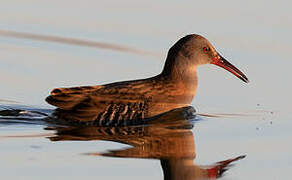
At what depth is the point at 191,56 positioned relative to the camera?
50.7 ft

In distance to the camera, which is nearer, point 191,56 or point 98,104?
point 98,104

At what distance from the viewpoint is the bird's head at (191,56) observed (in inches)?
605

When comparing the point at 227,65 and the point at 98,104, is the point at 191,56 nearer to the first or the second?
the point at 227,65

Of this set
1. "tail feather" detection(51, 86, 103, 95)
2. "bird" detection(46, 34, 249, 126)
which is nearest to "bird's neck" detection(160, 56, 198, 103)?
"bird" detection(46, 34, 249, 126)

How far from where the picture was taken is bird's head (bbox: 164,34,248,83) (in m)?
15.4

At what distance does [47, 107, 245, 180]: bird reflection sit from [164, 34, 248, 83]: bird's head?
2.70 ft

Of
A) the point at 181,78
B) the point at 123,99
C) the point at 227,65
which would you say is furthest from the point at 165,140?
the point at 227,65

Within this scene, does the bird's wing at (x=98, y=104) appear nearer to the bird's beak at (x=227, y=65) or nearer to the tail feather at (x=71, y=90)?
the tail feather at (x=71, y=90)

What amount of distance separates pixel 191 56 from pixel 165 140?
255cm

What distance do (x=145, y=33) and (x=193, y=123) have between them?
15.7ft

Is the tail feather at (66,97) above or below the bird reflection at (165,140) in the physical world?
above

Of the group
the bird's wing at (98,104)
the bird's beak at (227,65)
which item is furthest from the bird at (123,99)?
the bird's beak at (227,65)

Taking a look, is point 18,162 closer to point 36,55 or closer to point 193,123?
point 193,123

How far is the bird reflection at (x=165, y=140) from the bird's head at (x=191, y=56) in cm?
82
